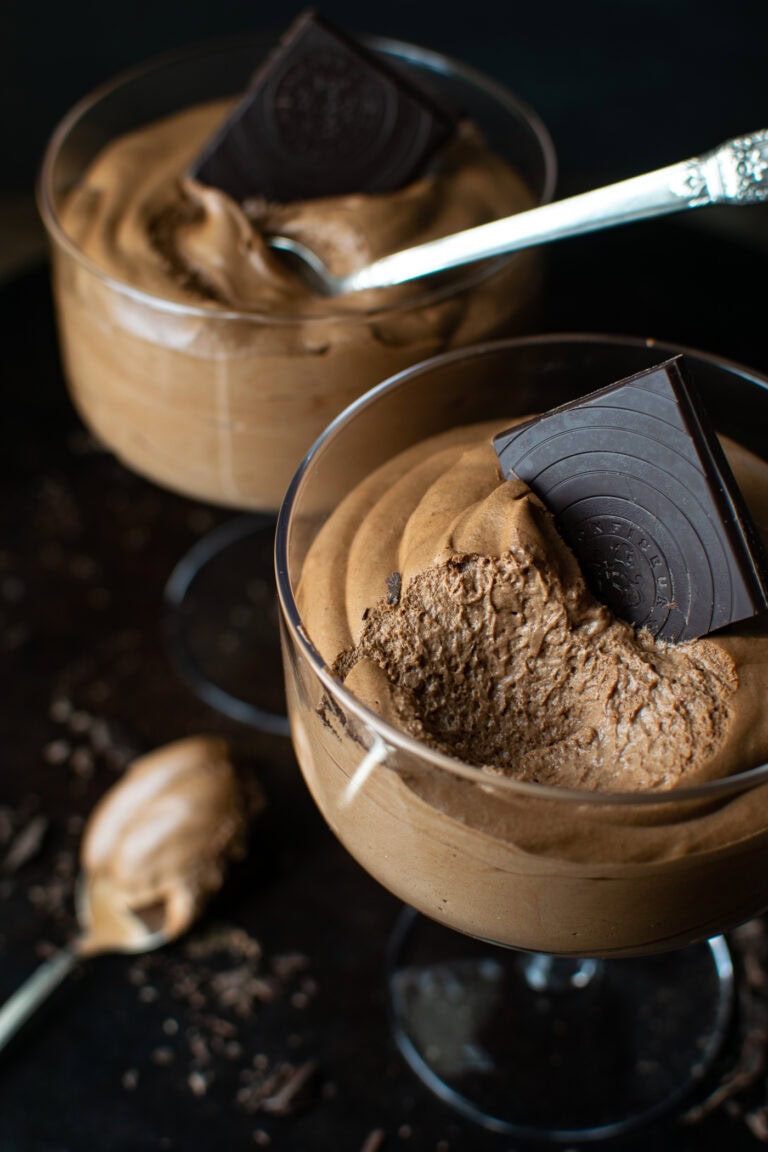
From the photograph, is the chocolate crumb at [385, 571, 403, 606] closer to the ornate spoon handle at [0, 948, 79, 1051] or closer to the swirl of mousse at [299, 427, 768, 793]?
the swirl of mousse at [299, 427, 768, 793]

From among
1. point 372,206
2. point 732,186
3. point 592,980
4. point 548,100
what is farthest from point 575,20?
point 592,980

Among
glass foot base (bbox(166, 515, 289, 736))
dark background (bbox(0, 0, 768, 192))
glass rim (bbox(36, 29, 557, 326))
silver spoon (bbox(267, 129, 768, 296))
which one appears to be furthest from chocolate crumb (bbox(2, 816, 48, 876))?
dark background (bbox(0, 0, 768, 192))

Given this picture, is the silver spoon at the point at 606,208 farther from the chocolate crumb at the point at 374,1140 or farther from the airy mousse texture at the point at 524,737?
the chocolate crumb at the point at 374,1140

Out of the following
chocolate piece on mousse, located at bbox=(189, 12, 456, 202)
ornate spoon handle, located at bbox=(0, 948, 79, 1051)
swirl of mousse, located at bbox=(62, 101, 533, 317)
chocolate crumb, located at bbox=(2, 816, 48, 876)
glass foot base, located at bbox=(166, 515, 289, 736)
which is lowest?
ornate spoon handle, located at bbox=(0, 948, 79, 1051)

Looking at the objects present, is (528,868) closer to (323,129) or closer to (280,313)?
(280,313)

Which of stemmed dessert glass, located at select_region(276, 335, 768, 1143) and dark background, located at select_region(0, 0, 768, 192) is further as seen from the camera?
dark background, located at select_region(0, 0, 768, 192)

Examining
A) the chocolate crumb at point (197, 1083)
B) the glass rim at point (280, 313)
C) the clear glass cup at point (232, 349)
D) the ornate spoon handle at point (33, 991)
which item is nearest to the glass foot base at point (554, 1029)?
the chocolate crumb at point (197, 1083)

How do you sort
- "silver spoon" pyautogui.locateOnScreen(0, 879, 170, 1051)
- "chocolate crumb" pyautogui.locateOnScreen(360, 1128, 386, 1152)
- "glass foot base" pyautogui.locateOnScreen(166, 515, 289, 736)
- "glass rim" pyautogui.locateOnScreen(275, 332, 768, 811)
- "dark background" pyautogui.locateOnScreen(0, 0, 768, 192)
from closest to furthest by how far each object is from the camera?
"glass rim" pyautogui.locateOnScreen(275, 332, 768, 811) → "chocolate crumb" pyautogui.locateOnScreen(360, 1128, 386, 1152) → "silver spoon" pyautogui.locateOnScreen(0, 879, 170, 1051) → "glass foot base" pyautogui.locateOnScreen(166, 515, 289, 736) → "dark background" pyautogui.locateOnScreen(0, 0, 768, 192)

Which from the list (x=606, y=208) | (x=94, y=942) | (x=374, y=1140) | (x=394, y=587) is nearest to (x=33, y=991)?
(x=94, y=942)

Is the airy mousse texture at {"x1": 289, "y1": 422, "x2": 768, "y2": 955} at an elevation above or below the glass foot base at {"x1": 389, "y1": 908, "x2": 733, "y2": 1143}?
above
